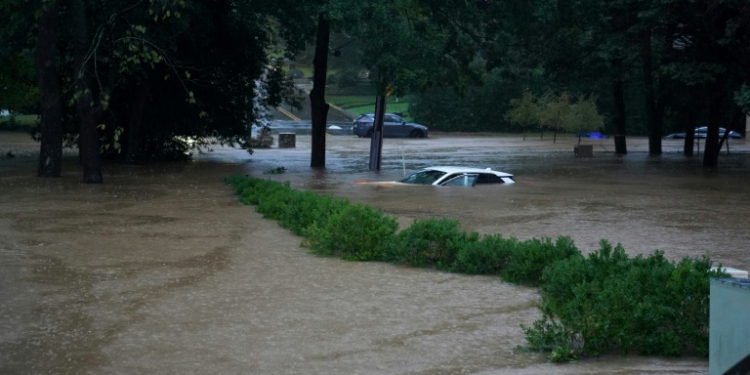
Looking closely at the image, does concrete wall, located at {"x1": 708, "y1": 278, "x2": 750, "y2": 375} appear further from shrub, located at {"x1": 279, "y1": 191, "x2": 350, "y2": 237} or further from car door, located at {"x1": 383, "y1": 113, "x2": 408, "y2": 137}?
car door, located at {"x1": 383, "y1": 113, "x2": 408, "y2": 137}

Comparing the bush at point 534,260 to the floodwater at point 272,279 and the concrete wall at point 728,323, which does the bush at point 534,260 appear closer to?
the floodwater at point 272,279

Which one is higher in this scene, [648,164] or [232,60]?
[232,60]

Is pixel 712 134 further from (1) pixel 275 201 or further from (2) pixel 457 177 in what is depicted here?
(1) pixel 275 201

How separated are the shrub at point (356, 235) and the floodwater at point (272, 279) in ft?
1.13

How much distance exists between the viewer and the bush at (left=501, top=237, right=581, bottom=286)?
13.2m

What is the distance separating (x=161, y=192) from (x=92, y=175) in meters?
2.93

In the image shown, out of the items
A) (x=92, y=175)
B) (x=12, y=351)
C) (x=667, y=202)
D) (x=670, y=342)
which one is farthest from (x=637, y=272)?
(x=92, y=175)

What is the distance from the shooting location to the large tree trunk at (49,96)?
2806 cm

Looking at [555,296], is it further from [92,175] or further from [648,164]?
[648,164]

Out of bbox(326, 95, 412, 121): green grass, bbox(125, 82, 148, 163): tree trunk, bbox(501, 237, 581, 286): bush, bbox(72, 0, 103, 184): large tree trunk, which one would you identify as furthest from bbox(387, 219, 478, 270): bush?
bbox(326, 95, 412, 121): green grass

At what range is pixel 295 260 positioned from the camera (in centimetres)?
1526

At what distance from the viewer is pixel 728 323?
7.77m

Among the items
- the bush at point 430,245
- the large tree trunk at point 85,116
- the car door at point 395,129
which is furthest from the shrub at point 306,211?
the car door at point 395,129

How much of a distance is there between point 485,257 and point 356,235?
7.64ft
